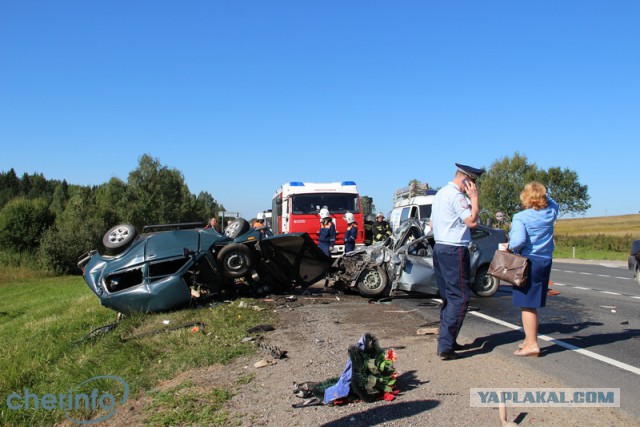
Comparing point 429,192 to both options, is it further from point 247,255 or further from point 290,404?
point 290,404

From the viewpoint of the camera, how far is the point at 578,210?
51844mm

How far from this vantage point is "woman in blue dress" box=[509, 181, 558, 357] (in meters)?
4.98

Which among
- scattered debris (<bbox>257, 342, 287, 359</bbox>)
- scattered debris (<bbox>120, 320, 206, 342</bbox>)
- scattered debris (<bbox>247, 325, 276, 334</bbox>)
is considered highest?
scattered debris (<bbox>257, 342, 287, 359</bbox>)

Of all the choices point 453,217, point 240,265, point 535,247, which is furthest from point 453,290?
point 240,265

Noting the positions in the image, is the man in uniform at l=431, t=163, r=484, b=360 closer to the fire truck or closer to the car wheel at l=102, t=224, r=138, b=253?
the car wheel at l=102, t=224, r=138, b=253

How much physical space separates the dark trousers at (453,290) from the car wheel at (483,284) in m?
5.57

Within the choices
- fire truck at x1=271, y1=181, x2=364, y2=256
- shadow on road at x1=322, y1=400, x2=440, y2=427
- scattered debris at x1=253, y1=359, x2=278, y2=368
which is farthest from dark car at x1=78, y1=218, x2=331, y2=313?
fire truck at x1=271, y1=181, x2=364, y2=256

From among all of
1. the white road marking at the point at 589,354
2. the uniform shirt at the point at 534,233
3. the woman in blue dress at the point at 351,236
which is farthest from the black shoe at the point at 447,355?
the woman in blue dress at the point at 351,236

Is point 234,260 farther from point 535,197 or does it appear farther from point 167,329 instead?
point 535,197

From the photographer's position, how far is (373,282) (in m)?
10.1

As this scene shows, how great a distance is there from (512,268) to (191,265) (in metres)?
5.50

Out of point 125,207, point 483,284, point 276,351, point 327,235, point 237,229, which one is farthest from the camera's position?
point 125,207

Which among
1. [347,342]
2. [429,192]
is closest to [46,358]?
[347,342]

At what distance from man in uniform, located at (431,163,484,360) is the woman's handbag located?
0.99ft
